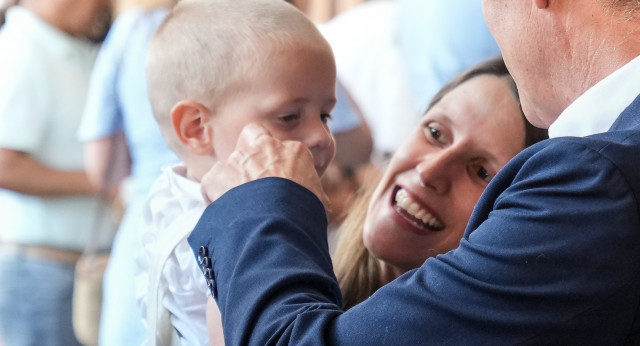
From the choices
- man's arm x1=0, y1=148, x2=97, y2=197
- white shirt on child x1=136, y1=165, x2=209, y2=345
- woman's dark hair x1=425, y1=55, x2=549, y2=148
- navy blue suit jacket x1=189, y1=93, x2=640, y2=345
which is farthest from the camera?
man's arm x1=0, y1=148, x2=97, y2=197

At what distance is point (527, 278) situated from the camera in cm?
72

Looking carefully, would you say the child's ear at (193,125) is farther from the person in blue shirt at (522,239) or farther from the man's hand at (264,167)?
the person in blue shirt at (522,239)

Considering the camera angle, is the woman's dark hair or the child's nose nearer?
the child's nose

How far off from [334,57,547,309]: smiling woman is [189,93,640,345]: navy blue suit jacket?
48 cm

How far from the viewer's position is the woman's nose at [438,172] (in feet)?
4.24

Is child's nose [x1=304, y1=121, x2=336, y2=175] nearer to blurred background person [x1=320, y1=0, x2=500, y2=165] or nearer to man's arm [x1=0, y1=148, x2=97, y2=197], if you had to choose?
blurred background person [x1=320, y1=0, x2=500, y2=165]

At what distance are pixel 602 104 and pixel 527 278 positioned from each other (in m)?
0.20

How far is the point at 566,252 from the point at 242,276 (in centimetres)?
32

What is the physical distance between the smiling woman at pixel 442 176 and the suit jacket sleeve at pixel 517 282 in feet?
1.55

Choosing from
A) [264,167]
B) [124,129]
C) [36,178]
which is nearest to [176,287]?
[264,167]

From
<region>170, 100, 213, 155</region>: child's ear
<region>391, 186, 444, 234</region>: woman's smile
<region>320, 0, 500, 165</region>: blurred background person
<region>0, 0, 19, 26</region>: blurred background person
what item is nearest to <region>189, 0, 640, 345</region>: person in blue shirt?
<region>170, 100, 213, 155</region>: child's ear

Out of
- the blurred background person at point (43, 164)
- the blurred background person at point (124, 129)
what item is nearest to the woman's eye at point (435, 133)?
the blurred background person at point (124, 129)

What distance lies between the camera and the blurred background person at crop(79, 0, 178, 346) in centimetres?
155

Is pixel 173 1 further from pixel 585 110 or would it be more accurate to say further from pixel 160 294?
pixel 585 110
